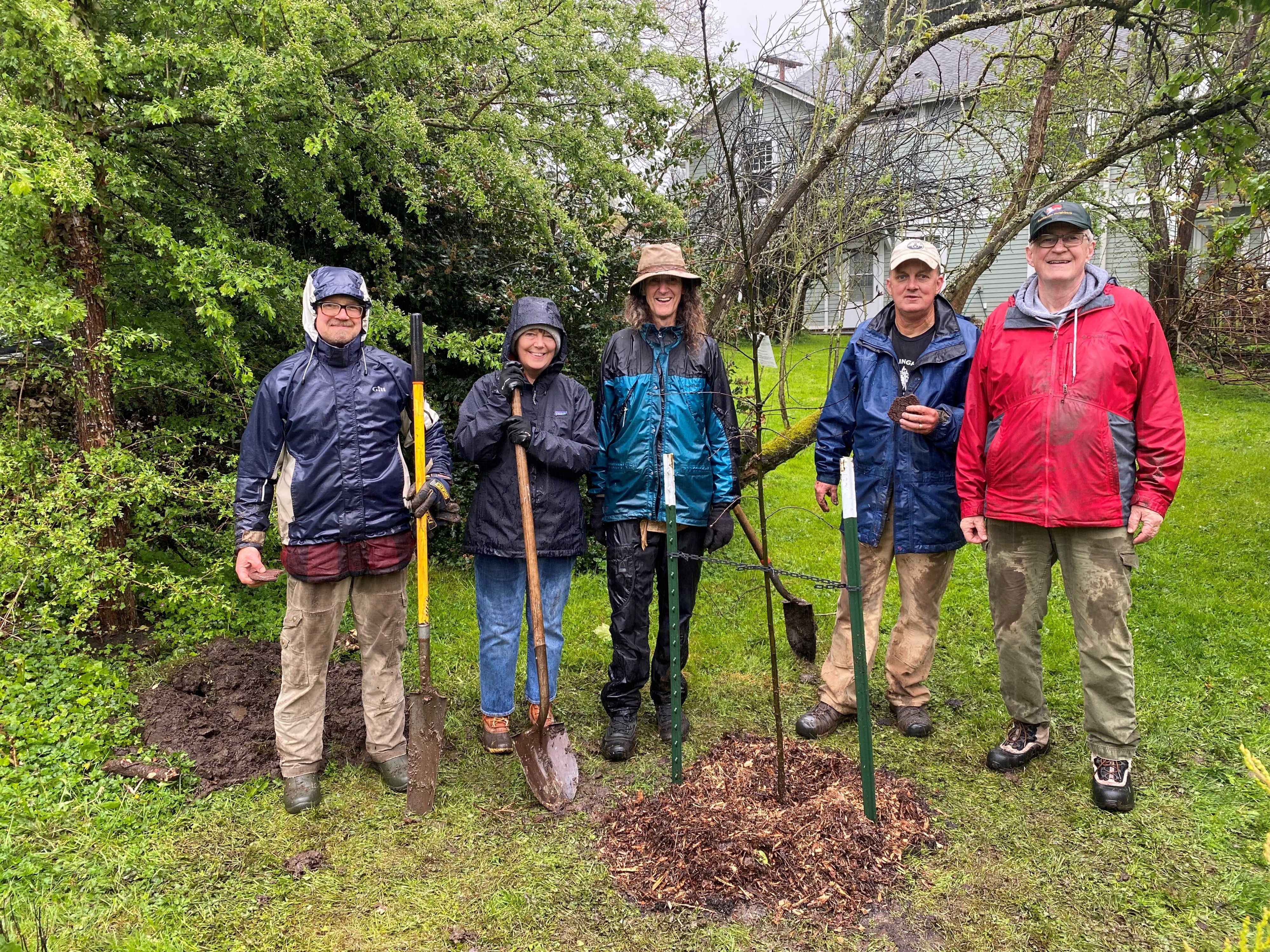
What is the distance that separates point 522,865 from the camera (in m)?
3.14

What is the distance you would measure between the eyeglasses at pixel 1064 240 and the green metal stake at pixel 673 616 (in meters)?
1.78

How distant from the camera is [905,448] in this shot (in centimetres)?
A: 378

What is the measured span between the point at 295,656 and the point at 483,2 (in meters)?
3.41

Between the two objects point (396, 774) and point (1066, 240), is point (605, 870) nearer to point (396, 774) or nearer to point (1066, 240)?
point (396, 774)

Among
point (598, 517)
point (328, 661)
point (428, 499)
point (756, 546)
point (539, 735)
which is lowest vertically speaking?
point (539, 735)

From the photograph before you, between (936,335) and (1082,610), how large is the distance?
4.48 ft

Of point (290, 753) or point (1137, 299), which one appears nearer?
point (1137, 299)

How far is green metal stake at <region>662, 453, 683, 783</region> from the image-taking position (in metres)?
3.35

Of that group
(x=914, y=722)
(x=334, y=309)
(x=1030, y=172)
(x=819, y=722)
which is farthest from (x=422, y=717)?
(x=1030, y=172)

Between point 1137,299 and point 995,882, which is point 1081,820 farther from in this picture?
point 1137,299

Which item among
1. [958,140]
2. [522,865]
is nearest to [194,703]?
[522,865]

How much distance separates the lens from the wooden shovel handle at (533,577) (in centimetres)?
353

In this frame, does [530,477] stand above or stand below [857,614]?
above

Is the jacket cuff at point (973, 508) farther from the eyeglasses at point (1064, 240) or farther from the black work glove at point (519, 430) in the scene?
the black work glove at point (519, 430)
